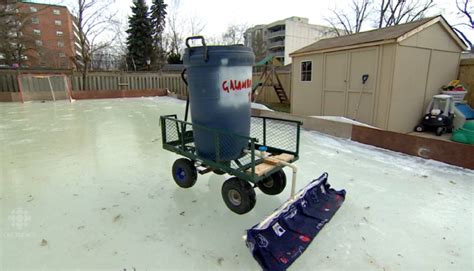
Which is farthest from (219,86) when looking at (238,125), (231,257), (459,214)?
(459,214)

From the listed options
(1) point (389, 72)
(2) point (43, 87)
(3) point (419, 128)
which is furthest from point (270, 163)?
(2) point (43, 87)

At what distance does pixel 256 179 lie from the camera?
6.48ft

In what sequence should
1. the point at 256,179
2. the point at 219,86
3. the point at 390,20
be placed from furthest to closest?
the point at 390,20 → the point at 219,86 → the point at 256,179

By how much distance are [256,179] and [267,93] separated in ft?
34.1

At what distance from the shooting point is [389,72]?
5.22 metres

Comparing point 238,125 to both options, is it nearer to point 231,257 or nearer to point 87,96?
point 231,257

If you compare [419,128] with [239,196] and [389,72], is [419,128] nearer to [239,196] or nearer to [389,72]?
[389,72]

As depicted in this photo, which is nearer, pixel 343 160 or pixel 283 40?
pixel 343 160

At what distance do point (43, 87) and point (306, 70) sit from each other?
35.6 feet

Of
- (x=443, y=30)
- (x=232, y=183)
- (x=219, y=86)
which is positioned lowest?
(x=232, y=183)

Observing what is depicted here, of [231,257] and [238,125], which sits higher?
[238,125]

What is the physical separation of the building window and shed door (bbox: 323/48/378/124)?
0.64 metres

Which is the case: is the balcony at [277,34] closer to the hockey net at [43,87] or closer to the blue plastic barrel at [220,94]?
the hockey net at [43,87]

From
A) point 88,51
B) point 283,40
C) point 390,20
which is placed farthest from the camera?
point 283,40
